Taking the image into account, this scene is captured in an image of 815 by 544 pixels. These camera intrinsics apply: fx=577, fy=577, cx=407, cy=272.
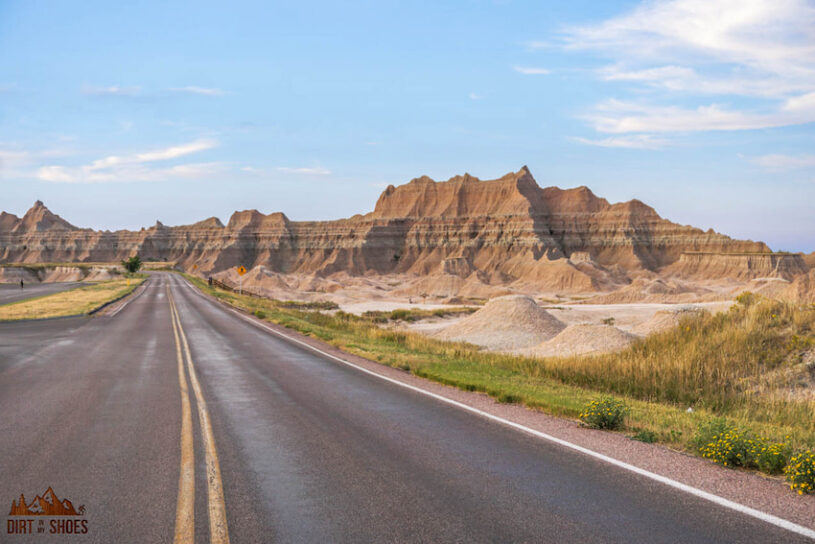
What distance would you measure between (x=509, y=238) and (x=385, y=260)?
34.1 meters

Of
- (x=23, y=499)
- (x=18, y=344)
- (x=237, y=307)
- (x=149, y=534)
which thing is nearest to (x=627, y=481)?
(x=149, y=534)

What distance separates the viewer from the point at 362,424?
9008 mm

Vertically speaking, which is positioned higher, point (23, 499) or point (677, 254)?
point (677, 254)

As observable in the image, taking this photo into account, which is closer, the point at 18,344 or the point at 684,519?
the point at 684,519

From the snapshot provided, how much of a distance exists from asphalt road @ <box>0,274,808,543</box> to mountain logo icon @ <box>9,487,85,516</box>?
0.42ft

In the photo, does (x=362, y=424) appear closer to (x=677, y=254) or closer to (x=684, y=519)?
(x=684, y=519)

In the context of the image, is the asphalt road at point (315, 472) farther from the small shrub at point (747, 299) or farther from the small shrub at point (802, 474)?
the small shrub at point (747, 299)

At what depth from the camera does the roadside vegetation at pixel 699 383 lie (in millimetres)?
7508

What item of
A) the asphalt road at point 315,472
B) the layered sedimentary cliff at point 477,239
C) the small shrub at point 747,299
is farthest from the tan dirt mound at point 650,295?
the asphalt road at point 315,472

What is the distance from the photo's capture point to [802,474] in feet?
19.2

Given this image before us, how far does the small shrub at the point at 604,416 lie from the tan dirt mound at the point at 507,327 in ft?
71.0

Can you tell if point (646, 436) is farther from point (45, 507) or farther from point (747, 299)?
point (747, 299)

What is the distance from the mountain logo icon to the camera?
5508 mm

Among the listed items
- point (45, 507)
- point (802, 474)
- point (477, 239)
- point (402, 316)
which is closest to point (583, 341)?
point (802, 474)
